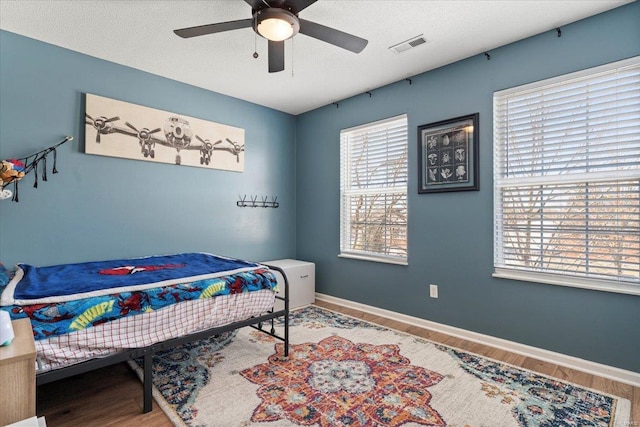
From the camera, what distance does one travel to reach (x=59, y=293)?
1759 millimetres

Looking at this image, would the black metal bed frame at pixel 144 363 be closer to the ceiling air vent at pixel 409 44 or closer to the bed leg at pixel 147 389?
the bed leg at pixel 147 389

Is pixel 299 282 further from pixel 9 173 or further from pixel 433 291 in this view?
pixel 9 173

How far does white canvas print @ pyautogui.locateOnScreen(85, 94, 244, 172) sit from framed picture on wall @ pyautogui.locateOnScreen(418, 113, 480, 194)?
2.15 meters

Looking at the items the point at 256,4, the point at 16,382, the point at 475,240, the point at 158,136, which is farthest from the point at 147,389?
the point at 475,240

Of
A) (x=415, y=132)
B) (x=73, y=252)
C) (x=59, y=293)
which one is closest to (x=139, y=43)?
(x=73, y=252)

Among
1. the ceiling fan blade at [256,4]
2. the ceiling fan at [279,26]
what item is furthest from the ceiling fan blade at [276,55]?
the ceiling fan blade at [256,4]

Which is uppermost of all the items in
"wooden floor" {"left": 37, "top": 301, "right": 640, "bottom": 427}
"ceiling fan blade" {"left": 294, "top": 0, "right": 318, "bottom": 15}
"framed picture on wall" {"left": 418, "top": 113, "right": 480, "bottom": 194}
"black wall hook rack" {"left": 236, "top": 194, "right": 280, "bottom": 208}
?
"ceiling fan blade" {"left": 294, "top": 0, "right": 318, "bottom": 15}

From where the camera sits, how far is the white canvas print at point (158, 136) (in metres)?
2.96

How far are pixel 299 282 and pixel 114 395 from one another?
2.20 m

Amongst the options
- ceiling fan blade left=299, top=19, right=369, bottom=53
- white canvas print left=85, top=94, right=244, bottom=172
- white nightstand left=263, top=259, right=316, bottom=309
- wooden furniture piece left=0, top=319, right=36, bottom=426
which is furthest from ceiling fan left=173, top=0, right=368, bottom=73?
white nightstand left=263, top=259, right=316, bottom=309

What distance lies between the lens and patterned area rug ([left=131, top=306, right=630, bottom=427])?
5.95 ft

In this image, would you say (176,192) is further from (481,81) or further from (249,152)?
(481,81)

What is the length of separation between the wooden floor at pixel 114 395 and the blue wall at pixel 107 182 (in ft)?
3.80

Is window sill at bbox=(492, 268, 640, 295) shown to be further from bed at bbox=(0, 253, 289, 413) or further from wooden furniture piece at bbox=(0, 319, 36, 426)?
wooden furniture piece at bbox=(0, 319, 36, 426)
